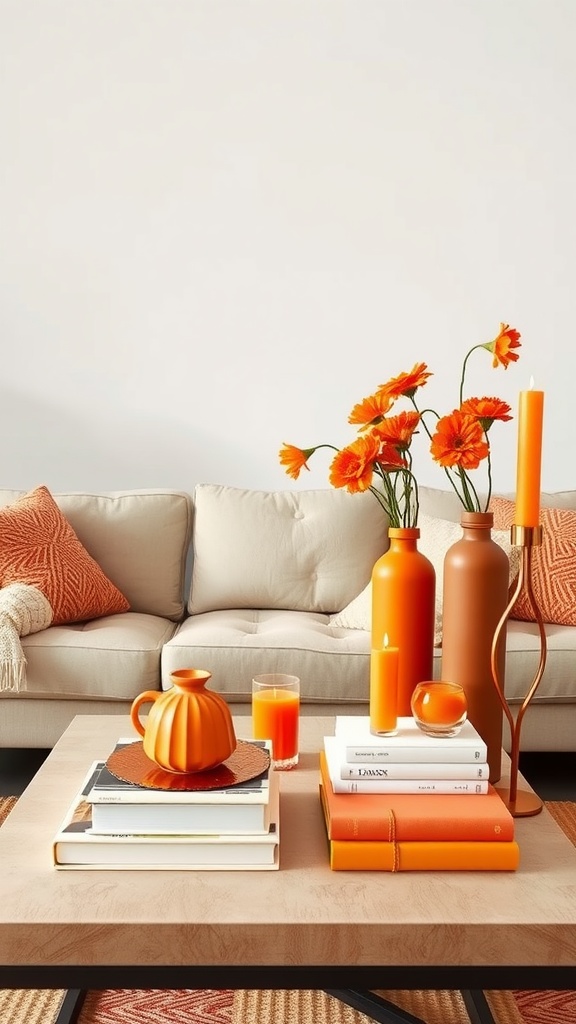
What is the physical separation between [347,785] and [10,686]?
1.47 metres

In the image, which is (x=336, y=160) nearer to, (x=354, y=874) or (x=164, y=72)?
(x=164, y=72)

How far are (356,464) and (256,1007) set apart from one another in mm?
957

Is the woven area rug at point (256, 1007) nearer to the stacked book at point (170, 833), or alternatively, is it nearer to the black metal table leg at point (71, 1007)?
the black metal table leg at point (71, 1007)

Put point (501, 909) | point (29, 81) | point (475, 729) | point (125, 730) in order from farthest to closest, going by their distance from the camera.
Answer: point (29, 81) → point (125, 730) → point (475, 729) → point (501, 909)

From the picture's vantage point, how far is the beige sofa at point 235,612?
2588mm

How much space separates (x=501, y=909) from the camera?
1111 mm

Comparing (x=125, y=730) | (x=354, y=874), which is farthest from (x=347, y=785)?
(x=125, y=730)

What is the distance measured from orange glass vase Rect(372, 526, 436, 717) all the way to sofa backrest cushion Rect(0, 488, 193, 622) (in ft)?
5.68

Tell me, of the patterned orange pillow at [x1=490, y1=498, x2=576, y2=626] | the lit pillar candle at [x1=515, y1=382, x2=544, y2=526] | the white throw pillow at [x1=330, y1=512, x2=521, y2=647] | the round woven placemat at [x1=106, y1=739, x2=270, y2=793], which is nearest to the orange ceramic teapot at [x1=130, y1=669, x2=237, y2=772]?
the round woven placemat at [x1=106, y1=739, x2=270, y2=793]

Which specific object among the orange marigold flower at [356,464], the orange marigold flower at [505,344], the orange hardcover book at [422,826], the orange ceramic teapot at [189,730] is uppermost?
the orange marigold flower at [505,344]

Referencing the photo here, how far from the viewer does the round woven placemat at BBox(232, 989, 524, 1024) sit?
164 cm

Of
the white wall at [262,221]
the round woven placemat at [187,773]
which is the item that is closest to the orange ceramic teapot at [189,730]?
the round woven placemat at [187,773]

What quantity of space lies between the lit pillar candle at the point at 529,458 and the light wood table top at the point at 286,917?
46 centimetres

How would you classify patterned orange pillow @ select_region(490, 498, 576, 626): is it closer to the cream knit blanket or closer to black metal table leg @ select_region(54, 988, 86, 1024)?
the cream knit blanket
